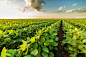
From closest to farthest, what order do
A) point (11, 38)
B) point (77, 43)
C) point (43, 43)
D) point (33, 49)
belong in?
point (33, 49) → point (43, 43) → point (77, 43) → point (11, 38)

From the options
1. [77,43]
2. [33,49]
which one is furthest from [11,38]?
[77,43]

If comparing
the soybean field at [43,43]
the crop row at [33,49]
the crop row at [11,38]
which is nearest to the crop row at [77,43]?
the soybean field at [43,43]

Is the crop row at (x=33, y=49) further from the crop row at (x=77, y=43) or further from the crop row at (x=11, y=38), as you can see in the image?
the crop row at (x=11, y=38)

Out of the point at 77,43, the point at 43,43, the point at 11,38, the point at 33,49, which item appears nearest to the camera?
the point at 33,49

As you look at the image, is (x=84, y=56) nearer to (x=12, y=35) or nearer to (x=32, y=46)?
(x=32, y=46)

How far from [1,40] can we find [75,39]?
10.8 feet

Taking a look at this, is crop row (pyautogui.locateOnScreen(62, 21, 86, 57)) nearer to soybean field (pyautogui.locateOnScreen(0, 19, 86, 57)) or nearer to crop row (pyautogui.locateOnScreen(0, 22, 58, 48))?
soybean field (pyautogui.locateOnScreen(0, 19, 86, 57))

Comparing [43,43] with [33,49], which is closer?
[33,49]

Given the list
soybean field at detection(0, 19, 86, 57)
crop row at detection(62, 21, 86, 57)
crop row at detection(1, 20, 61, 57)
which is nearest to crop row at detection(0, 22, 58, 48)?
soybean field at detection(0, 19, 86, 57)

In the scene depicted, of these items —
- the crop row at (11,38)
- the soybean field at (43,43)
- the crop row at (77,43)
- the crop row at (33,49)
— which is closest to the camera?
the crop row at (33,49)

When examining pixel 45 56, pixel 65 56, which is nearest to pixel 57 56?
pixel 65 56

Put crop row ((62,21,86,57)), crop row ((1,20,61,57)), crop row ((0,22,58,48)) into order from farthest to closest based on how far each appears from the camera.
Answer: crop row ((0,22,58,48))
crop row ((62,21,86,57))
crop row ((1,20,61,57))

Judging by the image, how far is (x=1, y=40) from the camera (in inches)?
98.7

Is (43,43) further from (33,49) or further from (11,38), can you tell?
(11,38)
